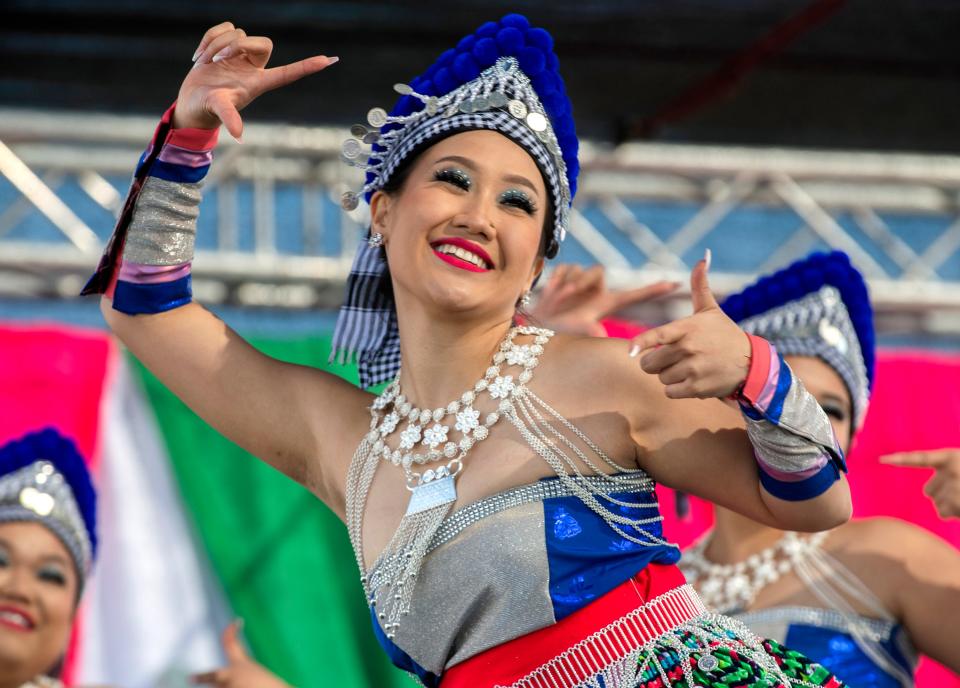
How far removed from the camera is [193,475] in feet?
13.9

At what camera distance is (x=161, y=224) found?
82.4 inches

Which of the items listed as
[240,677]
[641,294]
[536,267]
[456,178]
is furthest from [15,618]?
[456,178]

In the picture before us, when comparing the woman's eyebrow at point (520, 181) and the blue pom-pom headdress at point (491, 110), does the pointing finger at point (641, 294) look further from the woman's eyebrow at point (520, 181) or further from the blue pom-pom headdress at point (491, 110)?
the woman's eyebrow at point (520, 181)

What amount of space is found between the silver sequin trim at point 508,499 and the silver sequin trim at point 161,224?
62cm

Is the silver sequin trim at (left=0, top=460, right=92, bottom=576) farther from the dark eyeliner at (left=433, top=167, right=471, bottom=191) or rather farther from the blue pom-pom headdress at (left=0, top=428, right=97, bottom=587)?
the dark eyeliner at (left=433, top=167, right=471, bottom=191)

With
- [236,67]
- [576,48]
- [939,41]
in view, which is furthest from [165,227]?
[939,41]

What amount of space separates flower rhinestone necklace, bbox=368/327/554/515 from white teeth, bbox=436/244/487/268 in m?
0.13

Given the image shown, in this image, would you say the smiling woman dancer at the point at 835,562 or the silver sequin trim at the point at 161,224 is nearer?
the silver sequin trim at the point at 161,224

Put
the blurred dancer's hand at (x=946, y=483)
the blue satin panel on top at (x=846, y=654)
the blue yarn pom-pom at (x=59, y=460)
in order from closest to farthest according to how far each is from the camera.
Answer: the blurred dancer's hand at (x=946, y=483)
the blue satin panel on top at (x=846, y=654)
the blue yarn pom-pom at (x=59, y=460)

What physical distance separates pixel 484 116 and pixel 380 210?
0.76 feet

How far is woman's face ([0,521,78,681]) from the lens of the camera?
10.5ft

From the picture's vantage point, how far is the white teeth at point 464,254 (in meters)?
1.91

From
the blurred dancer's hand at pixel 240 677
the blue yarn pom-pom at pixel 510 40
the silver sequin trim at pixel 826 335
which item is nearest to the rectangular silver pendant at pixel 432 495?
the blue yarn pom-pom at pixel 510 40

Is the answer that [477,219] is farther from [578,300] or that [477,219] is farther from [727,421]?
[578,300]
